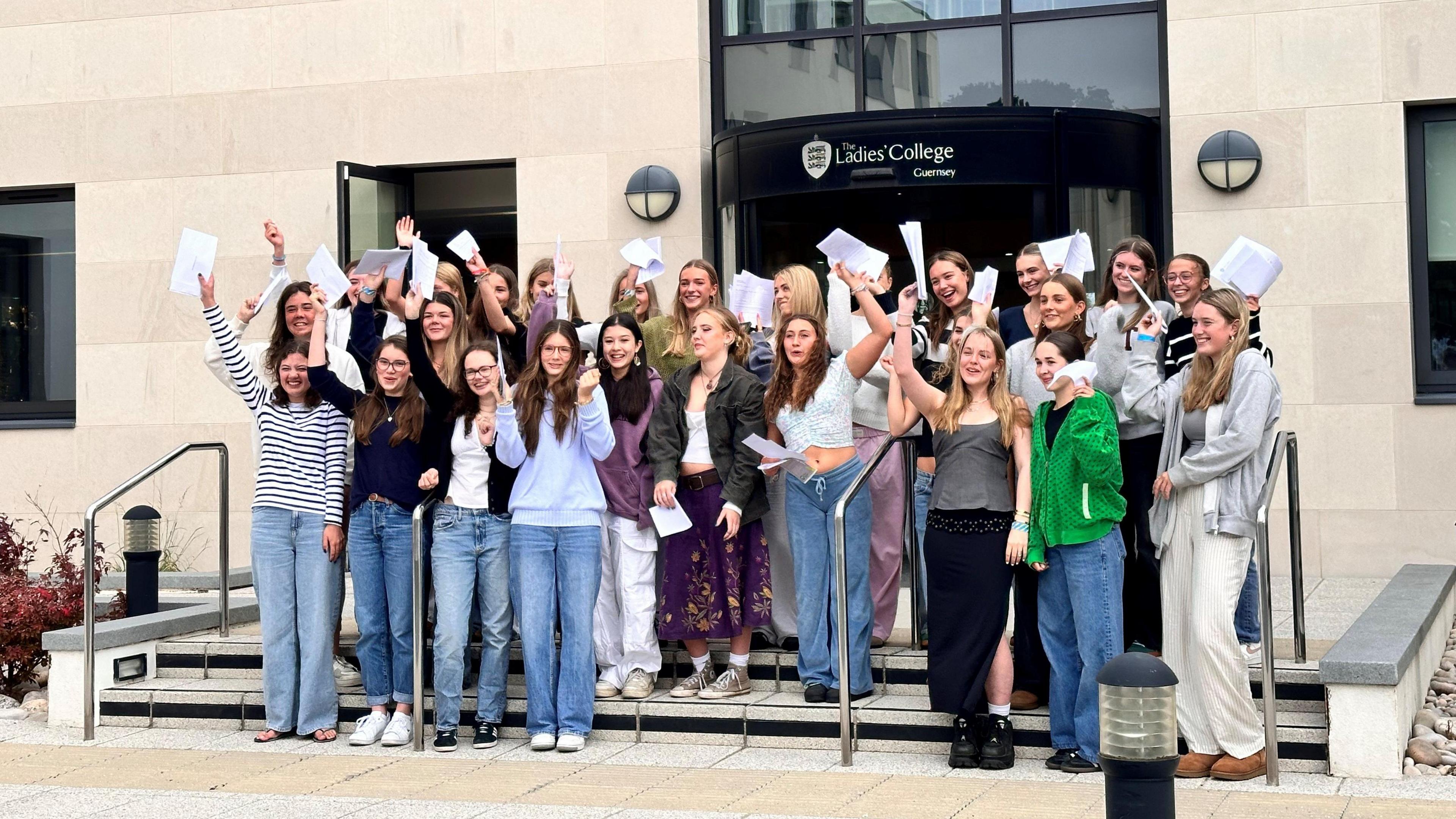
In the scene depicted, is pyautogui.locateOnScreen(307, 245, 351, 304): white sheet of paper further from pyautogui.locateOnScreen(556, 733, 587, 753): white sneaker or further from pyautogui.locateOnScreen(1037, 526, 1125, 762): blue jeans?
pyautogui.locateOnScreen(1037, 526, 1125, 762): blue jeans

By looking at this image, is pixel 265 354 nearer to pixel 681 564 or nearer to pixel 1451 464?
pixel 681 564

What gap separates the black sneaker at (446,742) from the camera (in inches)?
291

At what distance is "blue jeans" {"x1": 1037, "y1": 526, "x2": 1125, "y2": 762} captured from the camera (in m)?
6.48

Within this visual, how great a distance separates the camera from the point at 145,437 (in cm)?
1371

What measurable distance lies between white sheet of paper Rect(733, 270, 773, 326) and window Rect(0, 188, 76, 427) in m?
8.73

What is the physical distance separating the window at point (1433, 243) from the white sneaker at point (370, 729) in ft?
25.0

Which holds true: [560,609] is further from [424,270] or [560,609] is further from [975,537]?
[975,537]

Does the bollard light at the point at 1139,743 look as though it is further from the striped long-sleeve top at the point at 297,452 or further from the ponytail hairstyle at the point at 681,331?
the striped long-sleeve top at the point at 297,452

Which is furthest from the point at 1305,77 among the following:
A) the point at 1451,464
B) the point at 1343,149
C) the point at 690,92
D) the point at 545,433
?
the point at 545,433

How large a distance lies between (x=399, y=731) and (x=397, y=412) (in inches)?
60.7

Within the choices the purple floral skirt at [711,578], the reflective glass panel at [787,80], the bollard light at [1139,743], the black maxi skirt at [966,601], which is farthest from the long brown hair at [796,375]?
the reflective glass panel at [787,80]

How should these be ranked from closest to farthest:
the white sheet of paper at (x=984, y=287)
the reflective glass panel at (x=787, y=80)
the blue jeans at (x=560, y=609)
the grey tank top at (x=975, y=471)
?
the grey tank top at (x=975, y=471)
the white sheet of paper at (x=984, y=287)
the blue jeans at (x=560, y=609)
the reflective glass panel at (x=787, y=80)

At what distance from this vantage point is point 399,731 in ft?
24.7

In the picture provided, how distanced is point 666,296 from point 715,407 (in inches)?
198
